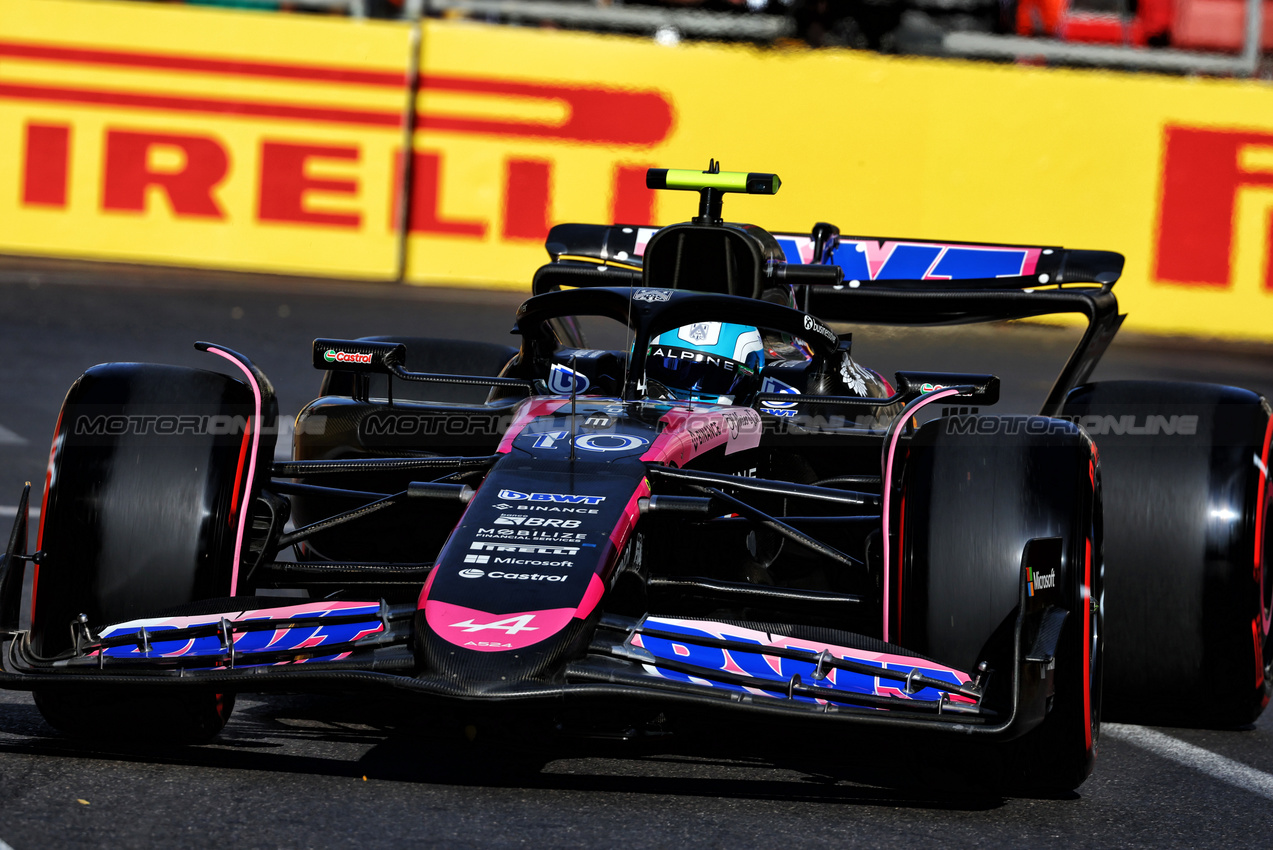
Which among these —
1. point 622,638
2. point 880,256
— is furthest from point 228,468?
point 880,256

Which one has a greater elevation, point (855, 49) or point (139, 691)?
point (855, 49)

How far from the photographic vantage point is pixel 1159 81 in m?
13.4

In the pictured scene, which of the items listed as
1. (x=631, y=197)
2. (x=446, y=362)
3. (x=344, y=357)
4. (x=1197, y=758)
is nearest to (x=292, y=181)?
(x=631, y=197)

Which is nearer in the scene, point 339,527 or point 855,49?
point 339,527

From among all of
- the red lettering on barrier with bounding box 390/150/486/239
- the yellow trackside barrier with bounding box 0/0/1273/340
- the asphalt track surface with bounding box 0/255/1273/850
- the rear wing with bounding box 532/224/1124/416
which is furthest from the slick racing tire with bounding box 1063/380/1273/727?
the red lettering on barrier with bounding box 390/150/486/239

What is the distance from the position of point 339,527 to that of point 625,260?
2.80 meters

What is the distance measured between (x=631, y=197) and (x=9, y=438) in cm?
633

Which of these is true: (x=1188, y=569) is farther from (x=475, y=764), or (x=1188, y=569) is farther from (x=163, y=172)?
(x=163, y=172)

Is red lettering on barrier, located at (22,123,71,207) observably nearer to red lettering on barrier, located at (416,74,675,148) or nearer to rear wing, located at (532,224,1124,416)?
red lettering on barrier, located at (416,74,675,148)

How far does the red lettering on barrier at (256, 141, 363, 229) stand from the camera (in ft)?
44.6

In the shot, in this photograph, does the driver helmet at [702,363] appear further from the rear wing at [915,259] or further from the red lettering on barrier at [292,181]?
the red lettering on barrier at [292,181]

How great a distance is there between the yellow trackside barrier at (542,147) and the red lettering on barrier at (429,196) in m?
0.02

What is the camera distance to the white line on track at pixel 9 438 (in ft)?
26.3

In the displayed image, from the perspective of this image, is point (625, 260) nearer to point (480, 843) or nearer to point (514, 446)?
point (514, 446)
